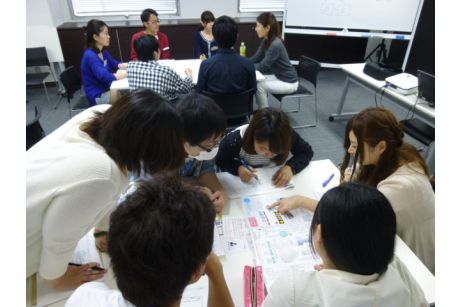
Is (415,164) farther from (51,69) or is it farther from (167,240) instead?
(51,69)

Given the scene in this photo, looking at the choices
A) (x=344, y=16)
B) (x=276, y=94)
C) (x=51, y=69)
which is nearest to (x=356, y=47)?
(x=344, y=16)

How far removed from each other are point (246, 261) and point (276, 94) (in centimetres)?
259

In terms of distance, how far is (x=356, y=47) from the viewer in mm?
5469

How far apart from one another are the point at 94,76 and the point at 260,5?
3374mm

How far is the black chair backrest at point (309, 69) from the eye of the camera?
323 cm

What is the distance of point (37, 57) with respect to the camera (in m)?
4.18

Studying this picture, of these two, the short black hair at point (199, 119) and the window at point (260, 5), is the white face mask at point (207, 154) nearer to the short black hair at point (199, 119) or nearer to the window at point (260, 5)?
the short black hair at point (199, 119)

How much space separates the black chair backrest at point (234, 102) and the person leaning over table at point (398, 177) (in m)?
1.27

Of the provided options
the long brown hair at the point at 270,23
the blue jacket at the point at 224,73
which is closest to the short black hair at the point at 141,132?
the blue jacket at the point at 224,73

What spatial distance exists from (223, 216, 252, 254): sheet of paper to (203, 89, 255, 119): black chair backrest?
1.41 meters

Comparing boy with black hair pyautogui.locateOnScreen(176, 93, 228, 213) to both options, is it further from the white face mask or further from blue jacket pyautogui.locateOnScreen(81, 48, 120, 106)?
blue jacket pyautogui.locateOnScreen(81, 48, 120, 106)

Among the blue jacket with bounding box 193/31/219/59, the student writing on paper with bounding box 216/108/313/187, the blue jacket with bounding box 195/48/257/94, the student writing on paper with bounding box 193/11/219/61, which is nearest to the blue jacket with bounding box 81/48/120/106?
the blue jacket with bounding box 195/48/257/94

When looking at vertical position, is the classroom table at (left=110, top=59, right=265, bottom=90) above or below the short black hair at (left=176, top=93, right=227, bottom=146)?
below

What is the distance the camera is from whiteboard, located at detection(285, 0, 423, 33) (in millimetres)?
4017
